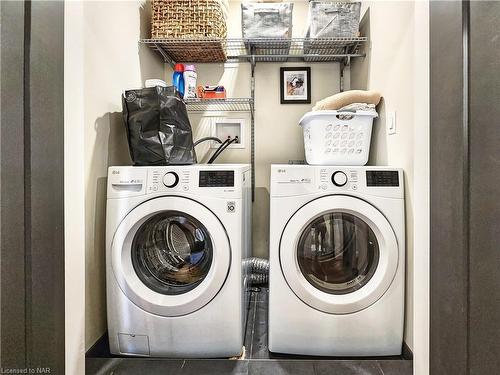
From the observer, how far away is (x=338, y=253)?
4.45 feet

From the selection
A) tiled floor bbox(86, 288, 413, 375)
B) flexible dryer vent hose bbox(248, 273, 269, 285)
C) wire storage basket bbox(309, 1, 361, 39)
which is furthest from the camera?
flexible dryer vent hose bbox(248, 273, 269, 285)

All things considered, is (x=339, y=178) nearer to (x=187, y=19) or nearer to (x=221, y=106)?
(x=221, y=106)

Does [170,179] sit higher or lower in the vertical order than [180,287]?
higher

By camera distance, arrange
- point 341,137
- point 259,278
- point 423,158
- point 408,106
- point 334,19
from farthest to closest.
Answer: point 259,278, point 334,19, point 341,137, point 408,106, point 423,158

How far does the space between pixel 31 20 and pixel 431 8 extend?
3.15ft

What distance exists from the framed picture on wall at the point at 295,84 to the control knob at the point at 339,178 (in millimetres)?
1037

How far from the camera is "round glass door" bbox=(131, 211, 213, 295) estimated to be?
129cm

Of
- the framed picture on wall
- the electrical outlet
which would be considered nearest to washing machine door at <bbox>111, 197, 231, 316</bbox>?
the electrical outlet

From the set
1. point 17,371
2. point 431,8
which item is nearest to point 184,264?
point 17,371

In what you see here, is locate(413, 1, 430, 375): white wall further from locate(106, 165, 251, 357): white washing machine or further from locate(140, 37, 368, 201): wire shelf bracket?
locate(140, 37, 368, 201): wire shelf bracket

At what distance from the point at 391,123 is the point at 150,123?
3.85 ft

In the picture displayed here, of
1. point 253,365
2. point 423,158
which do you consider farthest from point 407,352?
point 423,158

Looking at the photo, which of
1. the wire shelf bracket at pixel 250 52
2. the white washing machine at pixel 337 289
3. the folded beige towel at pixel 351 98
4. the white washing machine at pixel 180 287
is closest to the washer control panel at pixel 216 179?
the white washing machine at pixel 180 287

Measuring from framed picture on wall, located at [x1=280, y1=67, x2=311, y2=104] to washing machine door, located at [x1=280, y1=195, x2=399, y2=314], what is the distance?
3.69 feet
